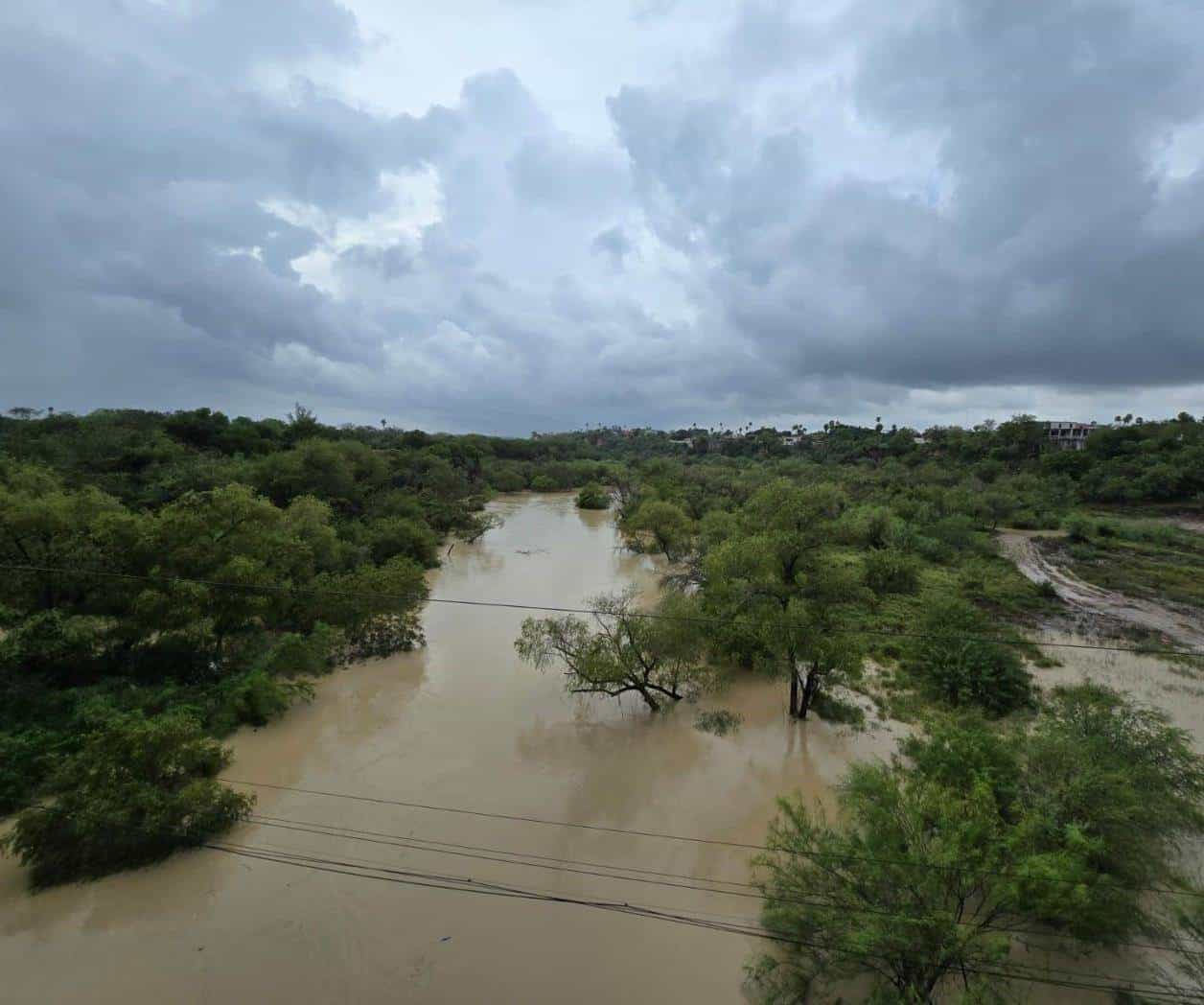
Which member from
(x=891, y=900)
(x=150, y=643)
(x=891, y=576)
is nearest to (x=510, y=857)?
(x=891, y=900)

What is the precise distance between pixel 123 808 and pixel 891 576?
24.6 metres

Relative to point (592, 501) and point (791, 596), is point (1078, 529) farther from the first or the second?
point (592, 501)

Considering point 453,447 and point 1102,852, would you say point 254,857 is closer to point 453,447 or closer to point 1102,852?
point 1102,852

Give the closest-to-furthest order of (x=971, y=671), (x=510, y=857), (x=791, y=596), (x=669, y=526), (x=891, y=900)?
(x=891, y=900) < (x=510, y=857) < (x=791, y=596) < (x=971, y=671) < (x=669, y=526)

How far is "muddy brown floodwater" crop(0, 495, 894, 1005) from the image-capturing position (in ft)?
21.2

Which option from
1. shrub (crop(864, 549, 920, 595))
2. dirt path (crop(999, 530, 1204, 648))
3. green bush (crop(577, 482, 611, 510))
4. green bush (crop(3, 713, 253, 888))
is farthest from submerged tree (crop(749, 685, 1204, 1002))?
green bush (crop(577, 482, 611, 510))

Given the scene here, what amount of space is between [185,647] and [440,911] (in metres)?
9.75

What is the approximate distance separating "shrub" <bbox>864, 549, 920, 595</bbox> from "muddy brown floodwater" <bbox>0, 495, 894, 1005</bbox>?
11.3 m

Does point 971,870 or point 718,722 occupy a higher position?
point 971,870

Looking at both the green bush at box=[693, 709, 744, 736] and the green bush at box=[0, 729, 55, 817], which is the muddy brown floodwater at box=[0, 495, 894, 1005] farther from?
the green bush at box=[0, 729, 55, 817]

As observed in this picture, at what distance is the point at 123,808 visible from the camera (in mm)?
7406

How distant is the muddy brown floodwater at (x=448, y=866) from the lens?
6.47 meters

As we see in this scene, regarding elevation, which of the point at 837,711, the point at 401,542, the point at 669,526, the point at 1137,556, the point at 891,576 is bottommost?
the point at 837,711

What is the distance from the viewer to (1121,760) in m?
7.50
